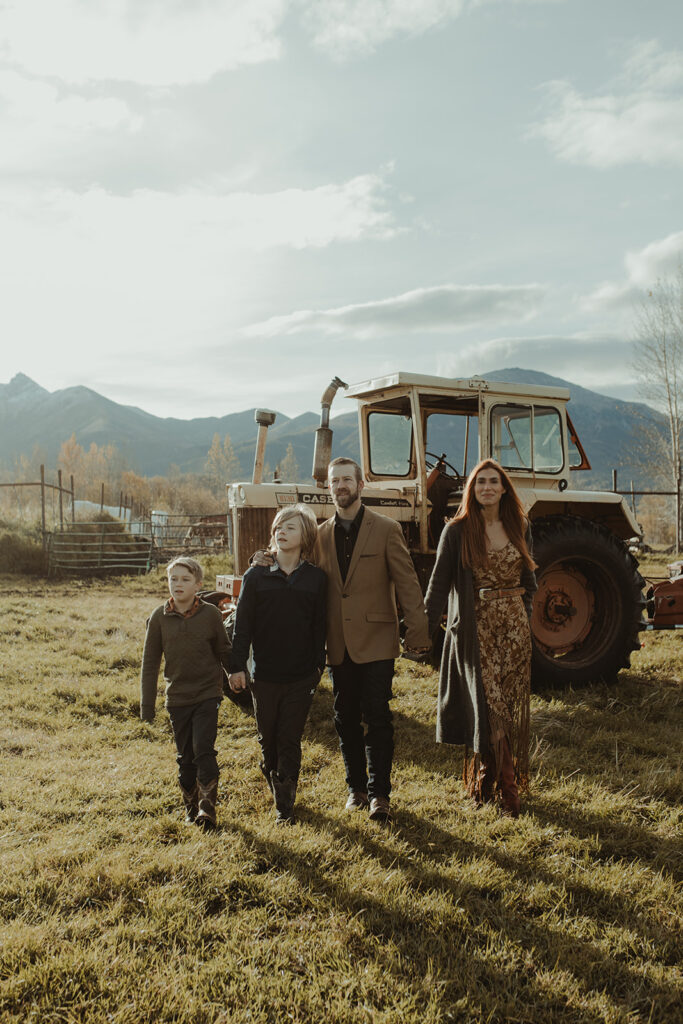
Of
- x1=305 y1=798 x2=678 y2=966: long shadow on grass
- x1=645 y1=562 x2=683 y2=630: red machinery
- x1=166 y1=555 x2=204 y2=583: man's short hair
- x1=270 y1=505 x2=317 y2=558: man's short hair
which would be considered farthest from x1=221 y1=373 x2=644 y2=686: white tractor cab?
x1=305 y1=798 x2=678 y2=966: long shadow on grass

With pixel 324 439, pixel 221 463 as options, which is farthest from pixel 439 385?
pixel 221 463

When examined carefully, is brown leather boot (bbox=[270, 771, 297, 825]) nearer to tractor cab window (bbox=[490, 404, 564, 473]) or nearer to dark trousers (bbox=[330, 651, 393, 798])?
dark trousers (bbox=[330, 651, 393, 798])

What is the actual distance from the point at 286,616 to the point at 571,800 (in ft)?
5.92

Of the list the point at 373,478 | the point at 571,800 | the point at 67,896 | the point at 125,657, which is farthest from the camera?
the point at 125,657

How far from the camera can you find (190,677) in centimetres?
356

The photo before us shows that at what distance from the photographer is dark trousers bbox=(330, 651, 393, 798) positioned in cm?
349

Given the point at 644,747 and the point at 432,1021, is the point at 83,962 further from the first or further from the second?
the point at 644,747

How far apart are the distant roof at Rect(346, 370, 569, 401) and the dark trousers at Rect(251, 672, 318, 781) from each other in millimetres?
3045

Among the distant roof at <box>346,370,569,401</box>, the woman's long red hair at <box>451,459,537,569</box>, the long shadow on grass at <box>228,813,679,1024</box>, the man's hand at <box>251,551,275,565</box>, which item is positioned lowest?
the long shadow on grass at <box>228,813,679,1024</box>

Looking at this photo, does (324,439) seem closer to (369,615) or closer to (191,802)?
(369,615)

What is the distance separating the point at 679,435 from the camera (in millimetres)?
23609

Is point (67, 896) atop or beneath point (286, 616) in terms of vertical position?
beneath

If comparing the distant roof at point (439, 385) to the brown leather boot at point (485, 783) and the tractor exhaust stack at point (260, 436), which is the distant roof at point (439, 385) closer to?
the tractor exhaust stack at point (260, 436)

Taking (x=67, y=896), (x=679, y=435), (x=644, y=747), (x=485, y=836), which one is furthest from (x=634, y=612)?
(x=679, y=435)
